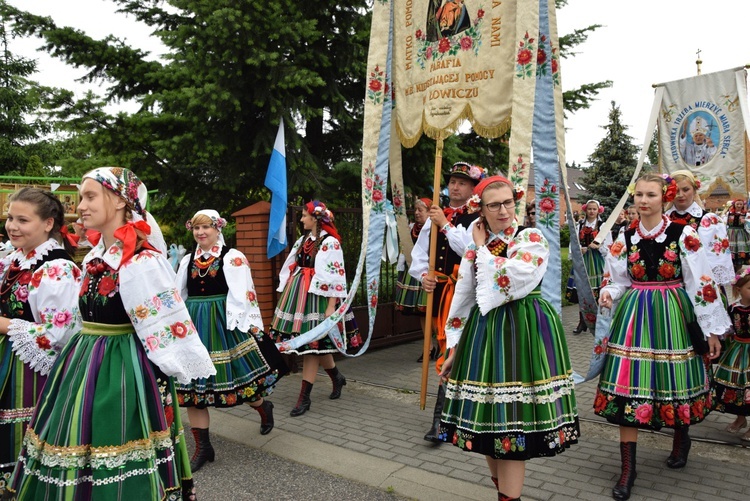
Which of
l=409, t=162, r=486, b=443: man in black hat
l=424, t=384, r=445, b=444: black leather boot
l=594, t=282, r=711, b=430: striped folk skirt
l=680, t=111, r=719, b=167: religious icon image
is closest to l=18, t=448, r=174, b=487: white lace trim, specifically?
l=409, t=162, r=486, b=443: man in black hat

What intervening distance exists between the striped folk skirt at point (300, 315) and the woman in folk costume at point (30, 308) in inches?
103

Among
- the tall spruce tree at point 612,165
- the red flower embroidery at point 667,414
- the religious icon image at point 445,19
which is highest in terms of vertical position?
the tall spruce tree at point 612,165

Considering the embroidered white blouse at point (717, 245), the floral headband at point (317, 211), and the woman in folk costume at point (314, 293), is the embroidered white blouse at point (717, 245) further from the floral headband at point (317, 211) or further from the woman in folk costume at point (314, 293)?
the floral headband at point (317, 211)

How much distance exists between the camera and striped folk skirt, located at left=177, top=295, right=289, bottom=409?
4230 millimetres

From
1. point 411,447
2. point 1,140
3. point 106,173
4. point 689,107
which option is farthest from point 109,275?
point 1,140

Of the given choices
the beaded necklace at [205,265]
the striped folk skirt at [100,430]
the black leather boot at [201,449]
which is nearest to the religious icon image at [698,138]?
the beaded necklace at [205,265]

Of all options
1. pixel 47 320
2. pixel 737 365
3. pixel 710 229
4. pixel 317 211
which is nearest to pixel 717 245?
pixel 710 229

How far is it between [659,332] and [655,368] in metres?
0.22

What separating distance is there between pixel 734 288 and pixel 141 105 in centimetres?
692

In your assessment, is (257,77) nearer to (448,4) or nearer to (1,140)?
(448,4)

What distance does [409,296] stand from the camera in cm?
749

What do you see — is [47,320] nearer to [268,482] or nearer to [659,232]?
[268,482]

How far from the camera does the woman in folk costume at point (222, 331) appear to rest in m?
4.19

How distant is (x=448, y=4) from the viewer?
443cm
